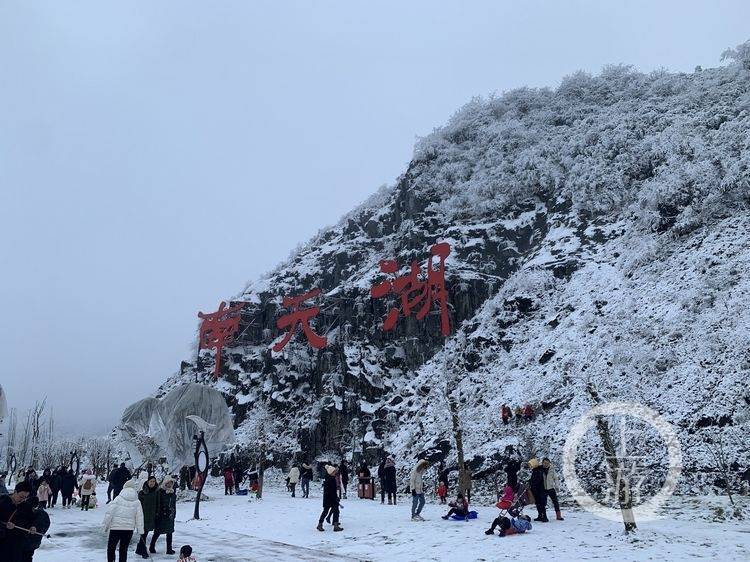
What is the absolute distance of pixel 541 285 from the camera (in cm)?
3016

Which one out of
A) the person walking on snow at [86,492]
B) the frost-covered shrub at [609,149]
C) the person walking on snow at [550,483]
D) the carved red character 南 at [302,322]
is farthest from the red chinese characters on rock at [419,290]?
the person walking on snow at [86,492]

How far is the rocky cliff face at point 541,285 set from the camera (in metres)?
20.2

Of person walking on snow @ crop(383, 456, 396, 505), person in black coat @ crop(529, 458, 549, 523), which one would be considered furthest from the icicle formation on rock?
person in black coat @ crop(529, 458, 549, 523)

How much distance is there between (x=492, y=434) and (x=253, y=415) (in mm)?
19989

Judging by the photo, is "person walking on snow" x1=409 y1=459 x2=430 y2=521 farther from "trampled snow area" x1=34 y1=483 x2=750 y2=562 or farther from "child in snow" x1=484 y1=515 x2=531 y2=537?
"child in snow" x1=484 y1=515 x2=531 y2=537

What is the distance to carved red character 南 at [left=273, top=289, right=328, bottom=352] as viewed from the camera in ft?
114

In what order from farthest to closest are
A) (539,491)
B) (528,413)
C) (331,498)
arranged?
(528,413), (331,498), (539,491)

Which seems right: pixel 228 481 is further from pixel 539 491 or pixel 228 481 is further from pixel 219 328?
pixel 219 328

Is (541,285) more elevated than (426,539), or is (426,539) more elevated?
(541,285)

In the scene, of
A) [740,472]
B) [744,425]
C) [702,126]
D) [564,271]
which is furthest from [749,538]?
[702,126]

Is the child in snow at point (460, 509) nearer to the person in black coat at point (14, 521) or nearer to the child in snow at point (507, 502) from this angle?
the child in snow at point (507, 502)

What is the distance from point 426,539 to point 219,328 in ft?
111

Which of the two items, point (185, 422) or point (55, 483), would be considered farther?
point (185, 422)

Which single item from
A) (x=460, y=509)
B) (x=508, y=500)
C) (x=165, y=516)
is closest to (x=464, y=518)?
(x=460, y=509)
